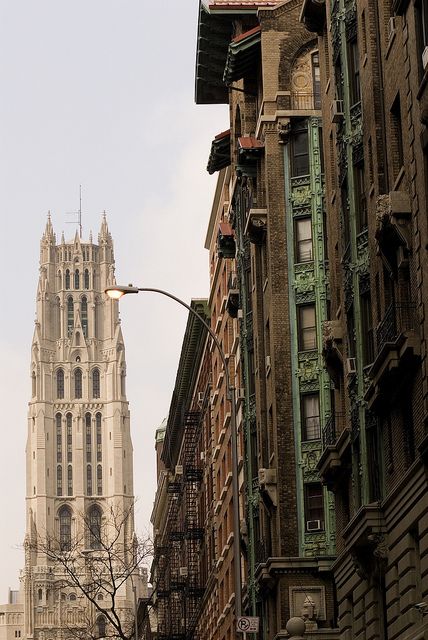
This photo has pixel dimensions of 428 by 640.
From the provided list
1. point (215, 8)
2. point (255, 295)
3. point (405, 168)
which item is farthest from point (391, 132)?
point (215, 8)

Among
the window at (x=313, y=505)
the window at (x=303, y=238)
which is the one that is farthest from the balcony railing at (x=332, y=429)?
the window at (x=303, y=238)

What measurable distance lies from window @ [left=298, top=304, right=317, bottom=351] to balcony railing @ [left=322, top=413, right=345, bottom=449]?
872cm

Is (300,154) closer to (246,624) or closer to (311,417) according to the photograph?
(311,417)

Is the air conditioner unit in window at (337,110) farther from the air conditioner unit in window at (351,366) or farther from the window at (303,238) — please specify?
the window at (303,238)

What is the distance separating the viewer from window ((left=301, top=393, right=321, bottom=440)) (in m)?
51.5

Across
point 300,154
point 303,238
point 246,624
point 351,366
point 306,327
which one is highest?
point 300,154

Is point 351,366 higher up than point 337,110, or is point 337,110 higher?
point 337,110

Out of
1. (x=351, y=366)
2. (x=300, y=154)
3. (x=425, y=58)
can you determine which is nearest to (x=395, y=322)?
(x=425, y=58)

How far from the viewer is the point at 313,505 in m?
51.2

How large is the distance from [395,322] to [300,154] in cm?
2134

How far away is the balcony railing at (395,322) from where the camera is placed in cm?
3188

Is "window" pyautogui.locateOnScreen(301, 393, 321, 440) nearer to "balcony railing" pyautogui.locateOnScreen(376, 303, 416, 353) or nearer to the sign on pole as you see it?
the sign on pole

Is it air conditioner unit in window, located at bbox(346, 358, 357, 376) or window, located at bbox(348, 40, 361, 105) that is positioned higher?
window, located at bbox(348, 40, 361, 105)

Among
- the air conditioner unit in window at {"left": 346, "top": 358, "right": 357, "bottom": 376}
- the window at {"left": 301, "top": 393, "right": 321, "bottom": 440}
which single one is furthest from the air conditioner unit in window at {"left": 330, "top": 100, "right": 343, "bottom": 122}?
the window at {"left": 301, "top": 393, "right": 321, "bottom": 440}
